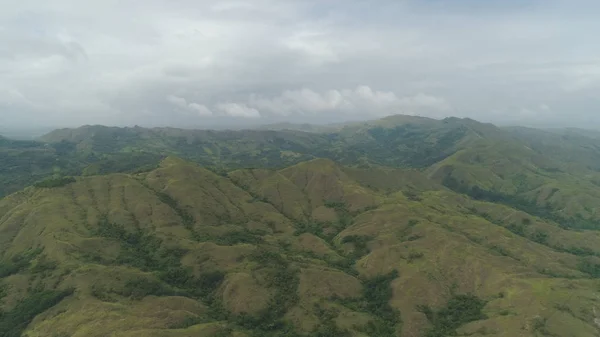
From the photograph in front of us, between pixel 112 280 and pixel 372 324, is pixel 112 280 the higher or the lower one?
the higher one

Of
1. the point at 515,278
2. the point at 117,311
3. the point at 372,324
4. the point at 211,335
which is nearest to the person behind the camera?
the point at 211,335

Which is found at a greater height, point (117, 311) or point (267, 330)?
point (117, 311)

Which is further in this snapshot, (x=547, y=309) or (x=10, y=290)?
(x=10, y=290)

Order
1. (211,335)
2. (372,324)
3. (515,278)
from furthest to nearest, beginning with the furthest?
(515,278), (372,324), (211,335)

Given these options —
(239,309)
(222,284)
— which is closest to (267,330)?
(239,309)

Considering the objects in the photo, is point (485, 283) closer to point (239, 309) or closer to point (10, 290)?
point (239, 309)

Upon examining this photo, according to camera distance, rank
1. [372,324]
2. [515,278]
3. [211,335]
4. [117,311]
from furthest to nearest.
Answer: [515,278] < [372,324] < [117,311] < [211,335]

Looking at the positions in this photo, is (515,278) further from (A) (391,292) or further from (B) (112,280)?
(B) (112,280)

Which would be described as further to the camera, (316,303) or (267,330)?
(316,303)

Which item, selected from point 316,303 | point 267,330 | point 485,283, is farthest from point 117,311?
point 485,283
